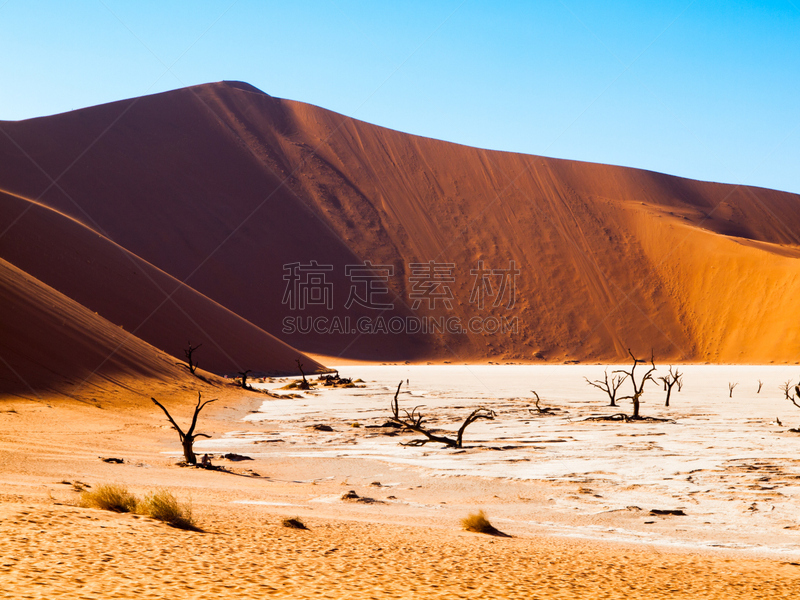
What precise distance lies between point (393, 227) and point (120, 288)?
127ft

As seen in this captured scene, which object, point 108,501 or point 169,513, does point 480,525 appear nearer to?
point 169,513

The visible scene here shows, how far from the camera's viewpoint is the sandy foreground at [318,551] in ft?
12.5

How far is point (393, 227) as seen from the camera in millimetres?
69125

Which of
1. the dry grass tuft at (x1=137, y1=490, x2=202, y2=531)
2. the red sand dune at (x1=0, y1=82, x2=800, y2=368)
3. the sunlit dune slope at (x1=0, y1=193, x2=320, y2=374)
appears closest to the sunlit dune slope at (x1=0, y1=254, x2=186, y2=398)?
the sunlit dune slope at (x1=0, y1=193, x2=320, y2=374)

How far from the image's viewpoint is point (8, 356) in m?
17.4

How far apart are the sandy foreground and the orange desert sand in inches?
1.4

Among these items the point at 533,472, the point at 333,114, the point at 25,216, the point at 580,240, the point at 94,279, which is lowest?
the point at 533,472

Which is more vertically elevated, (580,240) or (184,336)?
(580,240)

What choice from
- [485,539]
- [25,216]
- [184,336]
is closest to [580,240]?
[184,336]

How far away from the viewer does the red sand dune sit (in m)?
58.3

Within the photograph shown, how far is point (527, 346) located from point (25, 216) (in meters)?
42.4

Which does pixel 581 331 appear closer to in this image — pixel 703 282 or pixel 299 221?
pixel 703 282

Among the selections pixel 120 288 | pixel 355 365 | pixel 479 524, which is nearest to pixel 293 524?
pixel 479 524

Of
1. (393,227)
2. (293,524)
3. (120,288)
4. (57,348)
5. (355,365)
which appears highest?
(393,227)
